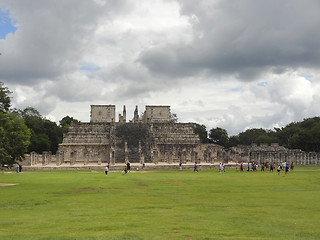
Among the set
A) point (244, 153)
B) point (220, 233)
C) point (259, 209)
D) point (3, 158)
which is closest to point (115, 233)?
point (220, 233)

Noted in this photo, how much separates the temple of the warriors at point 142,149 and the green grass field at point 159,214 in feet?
111

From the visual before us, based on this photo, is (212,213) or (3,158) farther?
(3,158)

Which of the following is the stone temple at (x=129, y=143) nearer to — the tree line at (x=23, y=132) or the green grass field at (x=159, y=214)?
the tree line at (x=23, y=132)

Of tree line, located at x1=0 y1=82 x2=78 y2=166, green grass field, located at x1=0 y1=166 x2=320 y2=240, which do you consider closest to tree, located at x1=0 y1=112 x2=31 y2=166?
tree line, located at x1=0 y1=82 x2=78 y2=166

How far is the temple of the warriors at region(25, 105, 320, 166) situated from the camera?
55.8 meters

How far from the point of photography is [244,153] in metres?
62.9

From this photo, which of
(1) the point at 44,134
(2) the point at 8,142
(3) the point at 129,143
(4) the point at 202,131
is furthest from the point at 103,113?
(2) the point at 8,142

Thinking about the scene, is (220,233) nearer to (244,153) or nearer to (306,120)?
(244,153)

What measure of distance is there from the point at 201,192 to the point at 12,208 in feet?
31.5

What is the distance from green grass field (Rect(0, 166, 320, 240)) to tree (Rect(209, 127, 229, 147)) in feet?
224

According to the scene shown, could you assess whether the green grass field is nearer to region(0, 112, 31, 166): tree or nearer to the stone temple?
region(0, 112, 31, 166): tree

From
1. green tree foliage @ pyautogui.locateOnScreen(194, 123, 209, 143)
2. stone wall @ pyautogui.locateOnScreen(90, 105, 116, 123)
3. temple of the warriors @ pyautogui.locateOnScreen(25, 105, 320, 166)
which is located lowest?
temple of the warriors @ pyautogui.locateOnScreen(25, 105, 320, 166)

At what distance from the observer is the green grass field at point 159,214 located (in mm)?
10203

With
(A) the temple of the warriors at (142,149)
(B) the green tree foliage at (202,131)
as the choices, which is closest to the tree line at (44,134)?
(B) the green tree foliage at (202,131)
